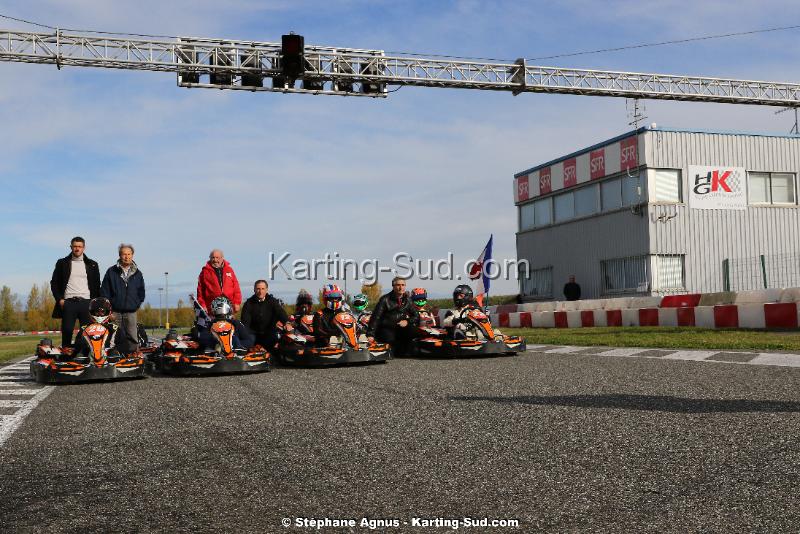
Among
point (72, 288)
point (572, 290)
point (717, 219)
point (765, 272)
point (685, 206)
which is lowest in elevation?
point (72, 288)

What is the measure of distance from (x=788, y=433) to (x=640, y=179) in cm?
2363

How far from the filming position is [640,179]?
27375mm

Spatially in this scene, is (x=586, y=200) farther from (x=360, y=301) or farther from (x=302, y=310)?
(x=302, y=310)

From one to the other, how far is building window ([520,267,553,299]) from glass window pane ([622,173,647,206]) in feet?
18.0

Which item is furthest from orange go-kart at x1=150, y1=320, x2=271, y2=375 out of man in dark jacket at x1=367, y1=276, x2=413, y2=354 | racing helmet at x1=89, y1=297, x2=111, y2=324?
man in dark jacket at x1=367, y1=276, x2=413, y2=354

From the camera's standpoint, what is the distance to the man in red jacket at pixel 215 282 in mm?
12094

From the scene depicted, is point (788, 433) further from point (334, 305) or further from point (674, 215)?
point (674, 215)

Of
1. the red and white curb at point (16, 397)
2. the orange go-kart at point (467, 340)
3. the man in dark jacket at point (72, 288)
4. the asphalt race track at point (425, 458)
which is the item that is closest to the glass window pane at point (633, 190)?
the orange go-kart at point (467, 340)

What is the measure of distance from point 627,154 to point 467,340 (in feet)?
57.7

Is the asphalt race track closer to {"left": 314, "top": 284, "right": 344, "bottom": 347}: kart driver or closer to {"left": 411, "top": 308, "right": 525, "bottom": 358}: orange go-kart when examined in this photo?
{"left": 314, "top": 284, "right": 344, "bottom": 347}: kart driver

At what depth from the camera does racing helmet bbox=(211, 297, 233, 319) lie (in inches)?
446

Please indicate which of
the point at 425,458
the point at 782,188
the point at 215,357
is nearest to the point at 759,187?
the point at 782,188

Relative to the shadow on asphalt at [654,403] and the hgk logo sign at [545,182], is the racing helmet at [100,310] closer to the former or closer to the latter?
the shadow on asphalt at [654,403]

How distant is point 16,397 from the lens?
8742 millimetres
